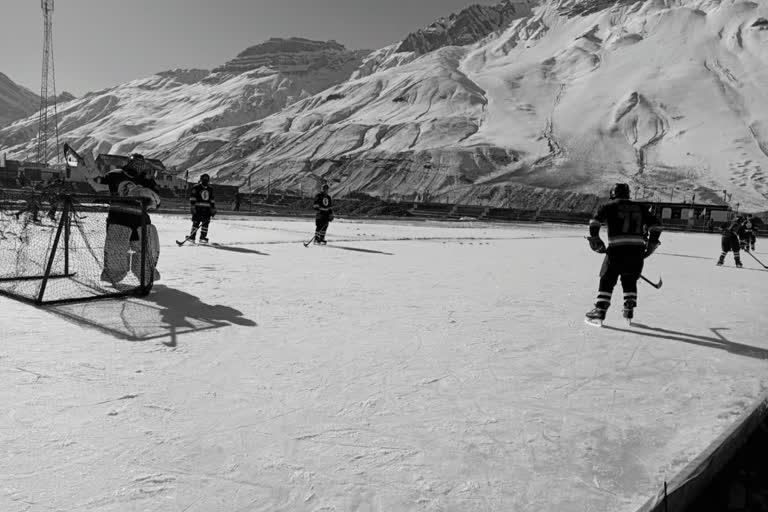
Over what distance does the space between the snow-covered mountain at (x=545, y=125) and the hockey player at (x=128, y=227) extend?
79.0 meters

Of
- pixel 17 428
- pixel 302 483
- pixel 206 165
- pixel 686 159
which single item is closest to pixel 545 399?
pixel 302 483

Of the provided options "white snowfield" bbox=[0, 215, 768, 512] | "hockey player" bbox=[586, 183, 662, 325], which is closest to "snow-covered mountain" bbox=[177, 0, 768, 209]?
"hockey player" bbox=[586, 183, 662, 325]

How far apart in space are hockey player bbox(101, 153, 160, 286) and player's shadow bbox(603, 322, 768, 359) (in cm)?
575

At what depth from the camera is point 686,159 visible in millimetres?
95312

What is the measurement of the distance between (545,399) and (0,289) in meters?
6.48

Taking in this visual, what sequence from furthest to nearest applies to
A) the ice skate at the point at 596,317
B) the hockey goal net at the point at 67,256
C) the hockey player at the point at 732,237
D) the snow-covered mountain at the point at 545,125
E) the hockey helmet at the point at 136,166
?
1. the snow-covered mountain at the point at 545,125
2. the hockey player at the point at 732,237
3. the hockey helmet at the point at 136,166
4. the hockey goal net at the point at 67,256
5. the ice skate at the point at 596,317

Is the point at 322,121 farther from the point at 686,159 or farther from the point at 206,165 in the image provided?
the point at 686,159

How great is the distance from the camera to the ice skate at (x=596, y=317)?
604cm

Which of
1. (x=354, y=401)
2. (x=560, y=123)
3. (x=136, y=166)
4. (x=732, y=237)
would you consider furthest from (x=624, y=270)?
(x=560, y=123)

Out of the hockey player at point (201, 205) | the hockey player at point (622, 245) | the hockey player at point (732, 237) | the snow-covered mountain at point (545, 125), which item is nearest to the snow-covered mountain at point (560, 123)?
the snow-covered mountain at point (545, 125)

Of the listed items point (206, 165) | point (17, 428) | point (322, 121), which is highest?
point (322, 121)

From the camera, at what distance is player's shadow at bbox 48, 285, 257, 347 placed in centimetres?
484

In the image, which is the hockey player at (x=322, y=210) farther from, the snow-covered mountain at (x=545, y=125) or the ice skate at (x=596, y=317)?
the snow-covered mountain at (x=545, y=125)

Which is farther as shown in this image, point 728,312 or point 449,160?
point 449,160
